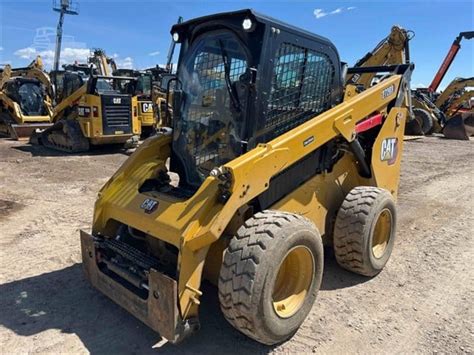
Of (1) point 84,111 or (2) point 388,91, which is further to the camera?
(1) point 84,111

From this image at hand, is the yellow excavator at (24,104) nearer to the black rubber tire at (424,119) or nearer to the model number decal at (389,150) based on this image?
the model number decal at (389,150)

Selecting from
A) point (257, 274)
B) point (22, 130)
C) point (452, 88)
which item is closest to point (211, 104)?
point (257, 274)

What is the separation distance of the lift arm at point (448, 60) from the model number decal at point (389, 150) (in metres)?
18.0

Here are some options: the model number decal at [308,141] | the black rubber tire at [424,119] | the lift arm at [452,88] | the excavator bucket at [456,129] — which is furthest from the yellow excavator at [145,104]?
the lift arm at [452,88]

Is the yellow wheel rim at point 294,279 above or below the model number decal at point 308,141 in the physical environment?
below

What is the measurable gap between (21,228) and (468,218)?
618 centimetres

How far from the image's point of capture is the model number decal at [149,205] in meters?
3.24

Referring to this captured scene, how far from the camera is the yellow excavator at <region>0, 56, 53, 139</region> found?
46.2 ft

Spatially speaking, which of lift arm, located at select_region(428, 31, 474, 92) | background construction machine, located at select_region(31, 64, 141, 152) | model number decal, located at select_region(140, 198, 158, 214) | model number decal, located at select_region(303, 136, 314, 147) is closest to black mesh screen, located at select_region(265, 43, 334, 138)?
model number decal, located at select_region(303, 136, 314, 147)

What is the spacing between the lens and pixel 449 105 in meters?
A: 20.0

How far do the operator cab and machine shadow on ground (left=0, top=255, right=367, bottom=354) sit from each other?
1210 millimetres

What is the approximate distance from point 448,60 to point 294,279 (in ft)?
69.2

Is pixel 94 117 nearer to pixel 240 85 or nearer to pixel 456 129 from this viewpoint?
pixel 240 85

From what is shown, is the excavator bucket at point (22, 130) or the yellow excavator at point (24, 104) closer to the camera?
the excavator bucket at point (22, 130)
